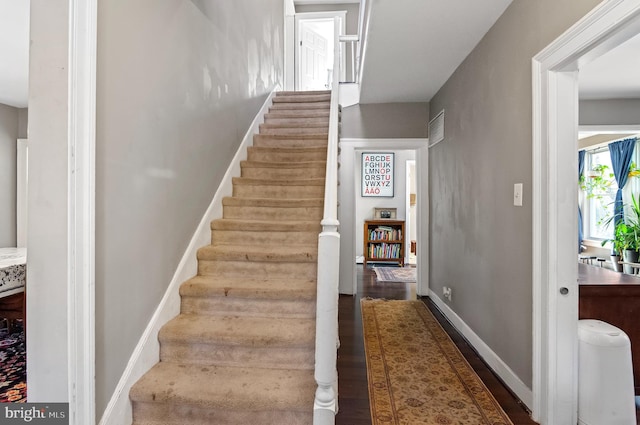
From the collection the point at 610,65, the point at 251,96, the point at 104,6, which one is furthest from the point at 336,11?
the point at 104,6

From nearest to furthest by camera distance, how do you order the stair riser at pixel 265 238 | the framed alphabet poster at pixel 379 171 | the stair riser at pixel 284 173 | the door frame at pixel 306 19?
the stair riser at pixel 265 238 < the stair riser at pixel 284 173 < the door frame at pixel 306 19 < the framed alphabet poster at pixel 379 171

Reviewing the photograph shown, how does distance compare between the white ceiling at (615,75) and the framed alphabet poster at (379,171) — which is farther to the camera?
the framed alphabet poster at (379,171)

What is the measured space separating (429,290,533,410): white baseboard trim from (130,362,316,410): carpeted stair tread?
1213 mm

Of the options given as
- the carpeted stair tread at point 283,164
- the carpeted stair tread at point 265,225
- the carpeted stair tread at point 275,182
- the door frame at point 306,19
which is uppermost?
the door frame at point 306,19

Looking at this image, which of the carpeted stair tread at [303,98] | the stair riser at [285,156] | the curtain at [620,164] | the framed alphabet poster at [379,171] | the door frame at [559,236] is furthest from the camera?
the framed alphabet poster at [379,171]

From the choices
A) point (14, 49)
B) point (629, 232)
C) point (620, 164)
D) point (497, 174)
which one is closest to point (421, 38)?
point (497, 174)

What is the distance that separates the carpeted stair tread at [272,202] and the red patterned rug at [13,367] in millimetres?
1643

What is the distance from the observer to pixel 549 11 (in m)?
1.57

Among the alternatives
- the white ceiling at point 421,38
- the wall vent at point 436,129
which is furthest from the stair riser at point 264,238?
the wall vent at point 436,129

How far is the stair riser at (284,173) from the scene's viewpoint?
2.98 m

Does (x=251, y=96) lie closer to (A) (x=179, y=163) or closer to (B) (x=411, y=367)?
(A) (x=179, y=163)

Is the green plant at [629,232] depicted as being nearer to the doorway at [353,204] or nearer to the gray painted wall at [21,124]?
the doorway at [353,204]

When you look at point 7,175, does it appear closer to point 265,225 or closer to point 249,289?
point 265,225

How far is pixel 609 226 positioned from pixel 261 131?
207 inches
